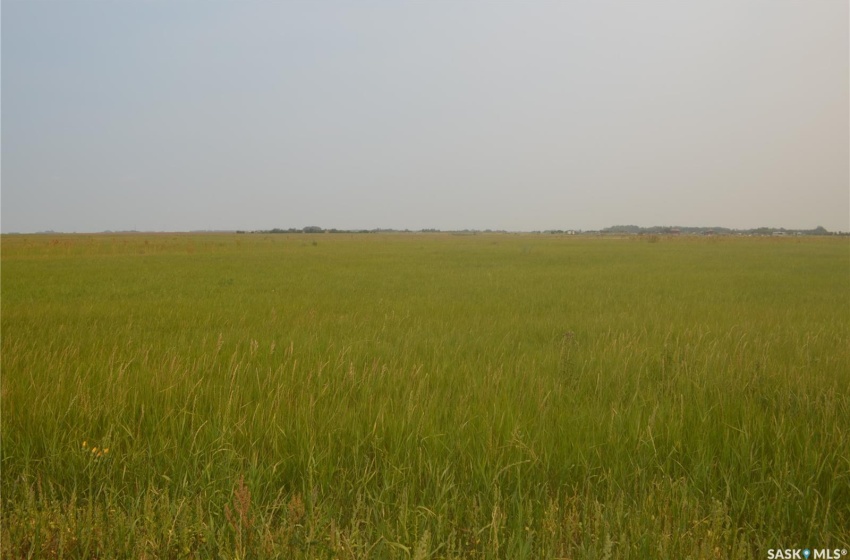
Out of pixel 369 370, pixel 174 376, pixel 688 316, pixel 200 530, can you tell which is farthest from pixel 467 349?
pixel 688 316

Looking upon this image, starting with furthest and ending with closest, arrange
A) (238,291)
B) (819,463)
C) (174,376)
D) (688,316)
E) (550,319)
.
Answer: (238,291) → (688,316) → (550,319) → (174,376) → (819,463)

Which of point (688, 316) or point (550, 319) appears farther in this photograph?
point (688, 316)

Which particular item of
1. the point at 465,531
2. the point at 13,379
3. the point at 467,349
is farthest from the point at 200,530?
the point at 467,349

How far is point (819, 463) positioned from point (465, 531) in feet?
6.73

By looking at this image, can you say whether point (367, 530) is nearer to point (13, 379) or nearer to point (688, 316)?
point (13, 379)

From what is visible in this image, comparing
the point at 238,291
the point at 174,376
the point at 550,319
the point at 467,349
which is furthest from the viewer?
the point at 238,291

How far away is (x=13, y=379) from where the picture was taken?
360 cm

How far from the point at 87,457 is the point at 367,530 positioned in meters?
1.77

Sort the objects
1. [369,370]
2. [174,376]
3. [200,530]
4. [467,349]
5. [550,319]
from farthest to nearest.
A: [550,319], [467,349], [369,370], [174,376], [200,530]

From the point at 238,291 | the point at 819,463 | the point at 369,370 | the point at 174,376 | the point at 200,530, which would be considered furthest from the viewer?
the point at 238,291

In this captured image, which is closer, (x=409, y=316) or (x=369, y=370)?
(x=369, y=370)

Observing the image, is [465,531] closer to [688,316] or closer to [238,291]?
[688,316]

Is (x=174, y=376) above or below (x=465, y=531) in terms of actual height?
above

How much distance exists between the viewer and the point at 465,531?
197 centimetres
